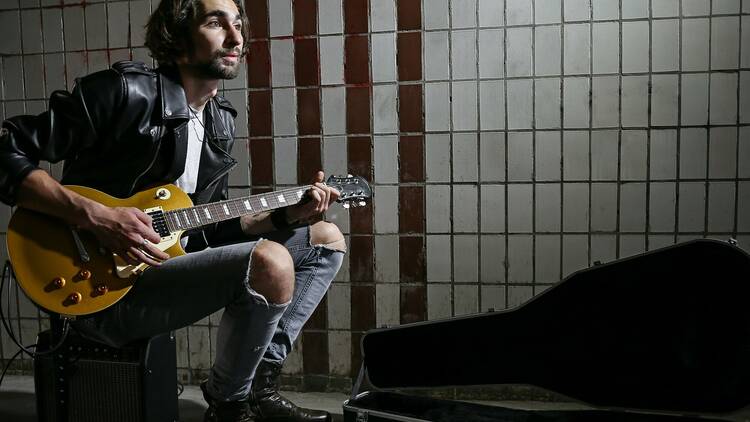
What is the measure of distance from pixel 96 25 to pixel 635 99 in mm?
2309

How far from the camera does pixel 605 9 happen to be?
2506mm

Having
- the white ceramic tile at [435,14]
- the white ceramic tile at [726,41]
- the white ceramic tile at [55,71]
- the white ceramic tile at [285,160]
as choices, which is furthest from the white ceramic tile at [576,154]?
the white ceramic tile at [55,71]

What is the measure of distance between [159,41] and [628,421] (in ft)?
6.22

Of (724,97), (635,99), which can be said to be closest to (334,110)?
(635,99)

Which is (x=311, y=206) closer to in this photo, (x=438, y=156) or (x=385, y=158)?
(x=385, y=158)

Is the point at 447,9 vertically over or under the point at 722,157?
over

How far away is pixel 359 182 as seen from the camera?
7.98 ft

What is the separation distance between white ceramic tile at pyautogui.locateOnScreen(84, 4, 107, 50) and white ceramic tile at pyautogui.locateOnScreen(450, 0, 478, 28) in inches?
60.6

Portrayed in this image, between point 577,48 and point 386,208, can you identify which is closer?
point 577,48

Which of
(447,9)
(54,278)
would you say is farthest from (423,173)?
(54,278)

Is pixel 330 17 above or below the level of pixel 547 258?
above

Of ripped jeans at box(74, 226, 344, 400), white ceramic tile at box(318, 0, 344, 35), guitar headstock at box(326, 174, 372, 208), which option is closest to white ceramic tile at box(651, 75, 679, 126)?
guitar headstock at box(326, 174, 372, 208)

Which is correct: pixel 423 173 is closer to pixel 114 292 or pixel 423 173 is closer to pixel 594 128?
pixel 594 128

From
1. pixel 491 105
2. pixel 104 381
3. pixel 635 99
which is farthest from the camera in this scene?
pixel 491 105
